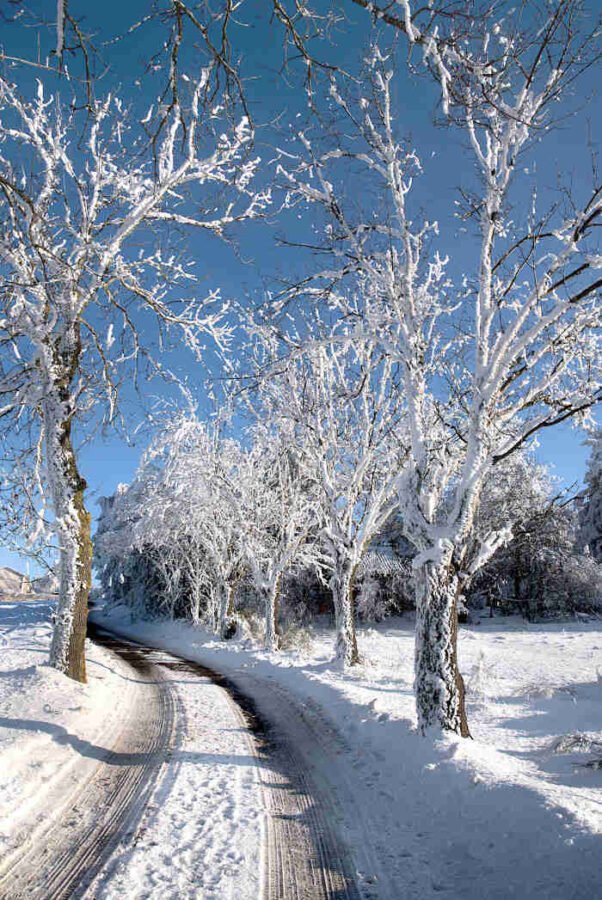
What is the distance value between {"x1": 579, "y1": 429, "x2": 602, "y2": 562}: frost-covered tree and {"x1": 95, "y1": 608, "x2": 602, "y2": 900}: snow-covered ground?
18070 millimetres

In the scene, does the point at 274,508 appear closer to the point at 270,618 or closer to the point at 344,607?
the point at 270,618

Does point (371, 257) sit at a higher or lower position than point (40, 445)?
higher

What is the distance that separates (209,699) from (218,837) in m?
6.10

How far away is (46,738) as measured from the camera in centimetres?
586

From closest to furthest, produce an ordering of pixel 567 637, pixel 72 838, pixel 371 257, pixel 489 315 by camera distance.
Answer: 1. pixel 72 838
2. pixel 489 315
3. pixel 371 257
4. pixel 567 637

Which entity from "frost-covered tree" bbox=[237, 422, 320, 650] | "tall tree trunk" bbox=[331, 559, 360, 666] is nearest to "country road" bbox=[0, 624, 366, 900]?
"tall tree trunk" bbox=[331, 559, 360, 666]

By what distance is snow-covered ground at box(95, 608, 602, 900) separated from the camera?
3.30 metres

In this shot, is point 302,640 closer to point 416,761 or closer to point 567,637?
point 567,637

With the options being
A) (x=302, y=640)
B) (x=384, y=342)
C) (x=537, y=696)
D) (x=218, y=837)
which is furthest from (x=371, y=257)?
(x=302, y=640)

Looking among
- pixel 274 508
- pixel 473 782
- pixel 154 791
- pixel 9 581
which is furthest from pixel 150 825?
pixel 9 581

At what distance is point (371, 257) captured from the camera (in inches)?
289

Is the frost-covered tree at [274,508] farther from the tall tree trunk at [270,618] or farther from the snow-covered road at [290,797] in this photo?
the snow-covered road at [290,797]

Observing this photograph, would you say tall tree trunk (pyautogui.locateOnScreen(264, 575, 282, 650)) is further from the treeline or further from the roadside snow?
the roadside snow

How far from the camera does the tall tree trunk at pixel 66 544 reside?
9156 millimetres
